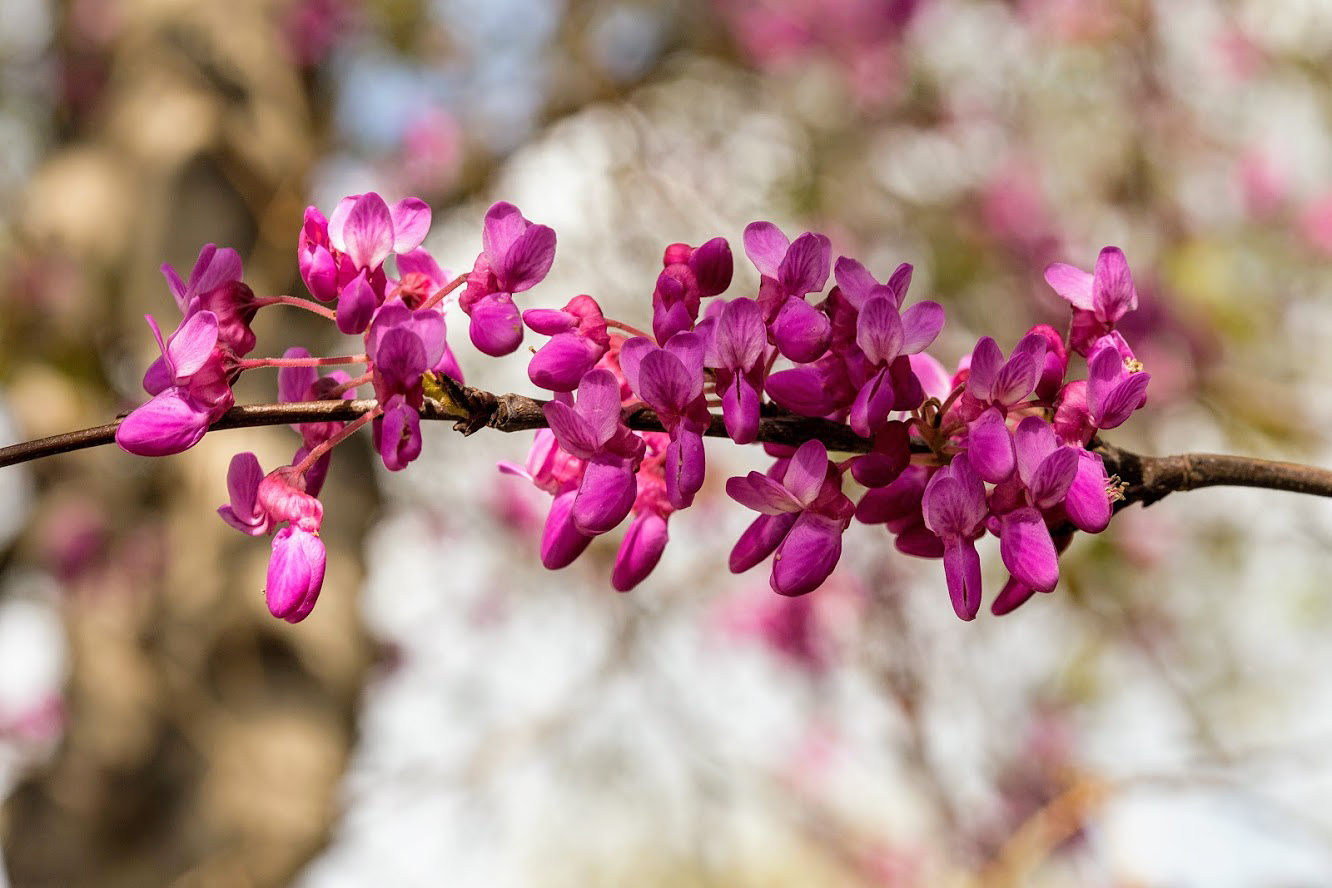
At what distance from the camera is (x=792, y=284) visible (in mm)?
627

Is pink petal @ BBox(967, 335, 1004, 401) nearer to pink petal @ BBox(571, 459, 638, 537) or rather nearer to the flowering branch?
the flowering branch

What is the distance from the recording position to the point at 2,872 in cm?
278

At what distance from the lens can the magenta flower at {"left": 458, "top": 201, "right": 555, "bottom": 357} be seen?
0.64 metres

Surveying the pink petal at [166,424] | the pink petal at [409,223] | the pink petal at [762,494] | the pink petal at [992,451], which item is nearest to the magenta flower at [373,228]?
the pink petal at [409,223]

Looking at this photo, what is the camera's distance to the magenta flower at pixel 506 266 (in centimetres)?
64

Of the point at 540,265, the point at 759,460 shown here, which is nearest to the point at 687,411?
the point at 540,265

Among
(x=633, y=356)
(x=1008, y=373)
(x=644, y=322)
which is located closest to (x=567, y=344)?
(x=633, y=356)

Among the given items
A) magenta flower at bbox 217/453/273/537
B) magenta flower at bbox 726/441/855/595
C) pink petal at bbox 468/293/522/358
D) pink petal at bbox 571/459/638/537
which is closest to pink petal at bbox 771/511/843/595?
magenta flower at bbox 726/441/855/595

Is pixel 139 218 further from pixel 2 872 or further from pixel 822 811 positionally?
pixel 822 811

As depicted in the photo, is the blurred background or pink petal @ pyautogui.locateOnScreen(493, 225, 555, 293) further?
the blurred background

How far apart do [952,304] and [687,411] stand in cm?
272

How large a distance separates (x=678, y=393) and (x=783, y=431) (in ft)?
0.23

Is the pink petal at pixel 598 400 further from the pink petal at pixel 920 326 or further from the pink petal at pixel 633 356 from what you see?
the pink petal at pixel 920 326

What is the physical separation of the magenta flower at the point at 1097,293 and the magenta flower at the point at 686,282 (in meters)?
0.19
